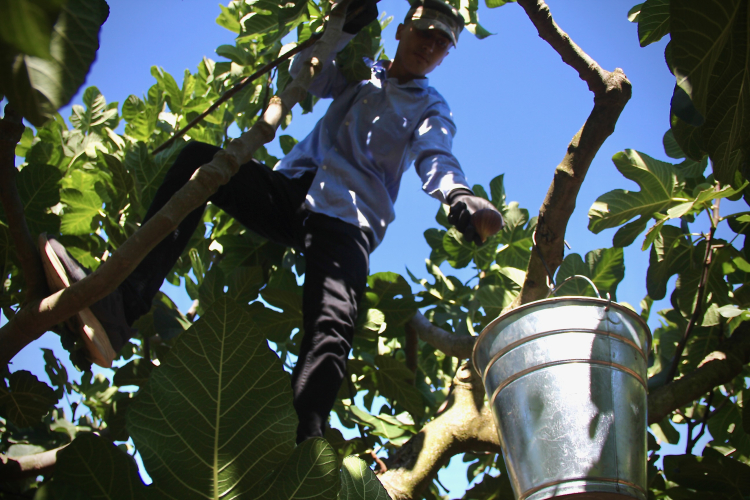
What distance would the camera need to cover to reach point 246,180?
1942 mm

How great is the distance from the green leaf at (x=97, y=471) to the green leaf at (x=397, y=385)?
1565 mm

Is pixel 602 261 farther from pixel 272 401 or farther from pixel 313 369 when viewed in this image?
pixel 272 401

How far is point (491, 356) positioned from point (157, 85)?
8.14 feet

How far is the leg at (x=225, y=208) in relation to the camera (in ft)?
4.83

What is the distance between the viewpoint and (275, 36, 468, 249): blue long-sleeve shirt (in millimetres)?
2029

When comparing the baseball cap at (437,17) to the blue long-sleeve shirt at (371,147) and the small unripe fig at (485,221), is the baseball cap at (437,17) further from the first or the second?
the small unripe fig at (485,221)

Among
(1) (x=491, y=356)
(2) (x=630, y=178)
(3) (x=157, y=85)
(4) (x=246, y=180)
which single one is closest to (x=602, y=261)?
(2) (x=630, y=178)

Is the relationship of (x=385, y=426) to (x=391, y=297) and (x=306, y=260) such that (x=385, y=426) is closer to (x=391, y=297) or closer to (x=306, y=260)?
(x=391, y=297)

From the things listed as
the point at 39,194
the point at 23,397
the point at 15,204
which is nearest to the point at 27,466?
the point at 23,397

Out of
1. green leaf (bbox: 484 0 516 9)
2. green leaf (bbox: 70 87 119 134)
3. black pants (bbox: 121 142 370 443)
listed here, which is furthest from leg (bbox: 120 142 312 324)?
green leaf (bbox: 70 87 119 134)

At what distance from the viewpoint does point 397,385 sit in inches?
82.8

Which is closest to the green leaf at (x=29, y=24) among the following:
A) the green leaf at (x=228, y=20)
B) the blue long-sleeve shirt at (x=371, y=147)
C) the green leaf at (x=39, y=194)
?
the green leaf at (x=39, y=194)

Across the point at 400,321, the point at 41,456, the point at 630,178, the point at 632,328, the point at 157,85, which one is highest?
the point at 157,85

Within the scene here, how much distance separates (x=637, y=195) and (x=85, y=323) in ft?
5.78
